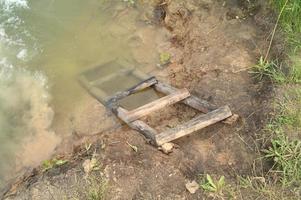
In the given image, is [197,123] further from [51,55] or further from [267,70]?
[51,55]

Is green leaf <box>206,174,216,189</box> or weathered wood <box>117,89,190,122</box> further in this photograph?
weathered wood <box>117,89,190,122</box>

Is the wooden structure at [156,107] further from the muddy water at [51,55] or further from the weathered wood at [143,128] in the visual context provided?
the muddy water at [51,55]

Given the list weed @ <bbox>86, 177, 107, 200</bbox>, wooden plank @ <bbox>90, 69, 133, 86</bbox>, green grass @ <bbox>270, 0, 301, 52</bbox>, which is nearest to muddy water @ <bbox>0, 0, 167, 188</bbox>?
wooden plank @ <bbox>90, 69, 133, 86</bbox>

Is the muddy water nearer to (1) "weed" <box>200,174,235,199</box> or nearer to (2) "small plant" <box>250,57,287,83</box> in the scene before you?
(2) "small plant" <box>250,57,287,83</box>

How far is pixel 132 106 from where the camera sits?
449cm

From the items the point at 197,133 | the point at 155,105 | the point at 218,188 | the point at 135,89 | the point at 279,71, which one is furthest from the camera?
the point at 135,89

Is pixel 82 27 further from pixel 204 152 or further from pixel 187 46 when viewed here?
pixel 204 152

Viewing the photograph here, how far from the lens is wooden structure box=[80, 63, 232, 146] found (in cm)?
375

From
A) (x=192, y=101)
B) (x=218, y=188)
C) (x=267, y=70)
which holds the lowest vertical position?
(x=218, y=188)

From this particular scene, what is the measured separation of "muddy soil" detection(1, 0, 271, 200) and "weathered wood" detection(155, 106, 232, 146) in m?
0.10

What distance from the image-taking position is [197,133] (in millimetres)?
3877

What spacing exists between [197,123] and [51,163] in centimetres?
134

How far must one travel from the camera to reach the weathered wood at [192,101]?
3984 mm

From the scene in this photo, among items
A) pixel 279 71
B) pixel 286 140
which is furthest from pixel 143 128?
pixel 279 71
